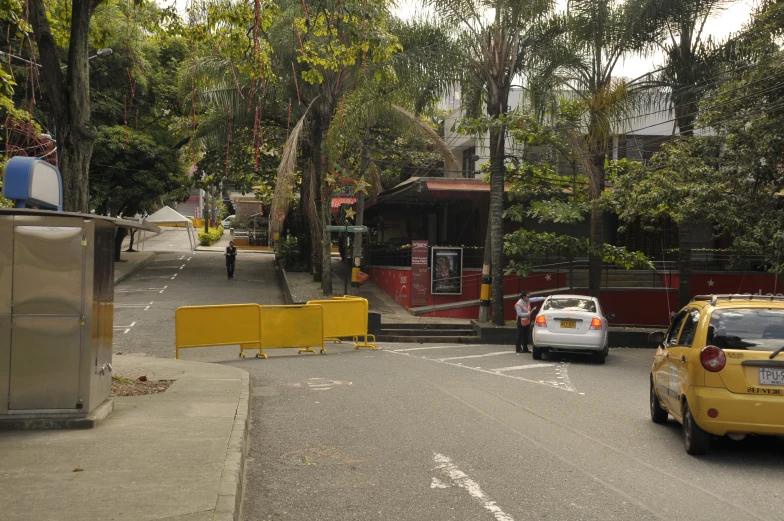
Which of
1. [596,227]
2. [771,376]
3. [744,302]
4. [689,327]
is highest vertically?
[596,227]

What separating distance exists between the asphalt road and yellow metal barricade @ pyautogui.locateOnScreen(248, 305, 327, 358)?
2.26m

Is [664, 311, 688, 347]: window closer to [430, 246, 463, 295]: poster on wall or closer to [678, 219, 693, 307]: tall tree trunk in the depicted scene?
[678, 219, 693, 307]: tall tree trunk

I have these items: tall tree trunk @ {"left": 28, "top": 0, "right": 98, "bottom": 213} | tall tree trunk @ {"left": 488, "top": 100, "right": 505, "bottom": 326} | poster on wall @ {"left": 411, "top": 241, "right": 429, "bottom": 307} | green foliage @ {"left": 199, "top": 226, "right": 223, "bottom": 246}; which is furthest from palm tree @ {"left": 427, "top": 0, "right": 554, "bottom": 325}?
green foliage @ {"left": 199, "top": 226, "right": 223, "bottom": 246}

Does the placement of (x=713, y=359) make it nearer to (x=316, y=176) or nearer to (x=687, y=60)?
(x=687, y=60)

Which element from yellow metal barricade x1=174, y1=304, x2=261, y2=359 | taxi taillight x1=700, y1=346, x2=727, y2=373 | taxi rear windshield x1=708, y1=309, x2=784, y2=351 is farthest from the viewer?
yellow metal barricade x1=174, y1=304, x2=261, y2=359

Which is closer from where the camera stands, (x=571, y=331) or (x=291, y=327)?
(x=571, y=331)

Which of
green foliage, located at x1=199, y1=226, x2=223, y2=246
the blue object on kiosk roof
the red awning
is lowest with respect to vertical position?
the blue object on kiosk roof

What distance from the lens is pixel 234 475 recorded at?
21.4 feet

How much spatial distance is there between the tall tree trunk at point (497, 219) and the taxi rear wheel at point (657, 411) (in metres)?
15.1

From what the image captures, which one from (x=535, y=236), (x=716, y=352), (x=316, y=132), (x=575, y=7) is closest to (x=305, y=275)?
(x=316, y=132)

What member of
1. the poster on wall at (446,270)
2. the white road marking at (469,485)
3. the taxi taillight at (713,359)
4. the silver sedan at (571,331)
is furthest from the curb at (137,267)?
the taxi taillight at (713,359)

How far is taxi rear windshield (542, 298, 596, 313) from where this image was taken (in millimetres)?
19516

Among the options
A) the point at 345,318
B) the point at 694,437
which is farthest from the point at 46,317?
the point at 345,318

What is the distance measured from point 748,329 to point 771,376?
0.58m
